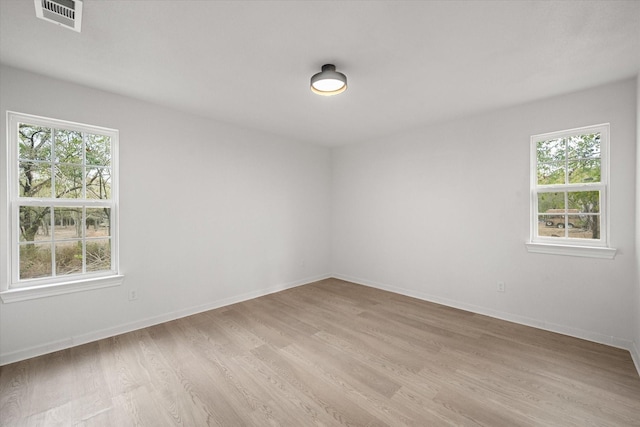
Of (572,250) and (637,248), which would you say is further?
(572,250)

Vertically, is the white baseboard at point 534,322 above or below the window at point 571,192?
Answer: below

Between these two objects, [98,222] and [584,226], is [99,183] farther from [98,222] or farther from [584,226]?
[584,226]

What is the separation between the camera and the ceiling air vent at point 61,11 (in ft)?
5.61

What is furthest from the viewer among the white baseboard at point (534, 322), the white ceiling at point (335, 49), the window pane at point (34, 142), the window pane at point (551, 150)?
the window pane at point (551, 150)

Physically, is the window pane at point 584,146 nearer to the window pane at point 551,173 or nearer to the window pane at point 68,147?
the window pane at point 551,173

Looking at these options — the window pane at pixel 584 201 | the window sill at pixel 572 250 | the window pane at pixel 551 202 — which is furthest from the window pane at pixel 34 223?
the window pane at pixel 584 201

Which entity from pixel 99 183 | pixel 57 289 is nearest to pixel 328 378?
pixel 57 289

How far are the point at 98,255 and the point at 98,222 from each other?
36 cm

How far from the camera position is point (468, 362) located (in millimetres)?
2529

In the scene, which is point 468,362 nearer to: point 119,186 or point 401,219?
point 401,219

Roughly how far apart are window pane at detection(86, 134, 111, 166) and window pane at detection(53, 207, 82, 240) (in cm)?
55

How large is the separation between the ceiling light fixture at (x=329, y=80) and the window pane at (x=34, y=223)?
293 centimetres

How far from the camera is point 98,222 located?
307 centimetres

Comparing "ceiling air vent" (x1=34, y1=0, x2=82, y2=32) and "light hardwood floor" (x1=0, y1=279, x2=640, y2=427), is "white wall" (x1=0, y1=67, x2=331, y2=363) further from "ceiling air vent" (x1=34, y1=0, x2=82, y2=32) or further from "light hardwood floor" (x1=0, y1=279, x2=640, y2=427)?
"ceiling air vent" (x1=34, y1=0, x2=82, y2=32)
